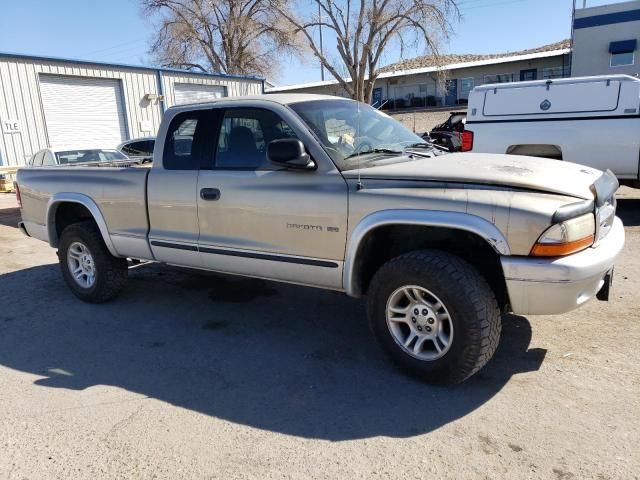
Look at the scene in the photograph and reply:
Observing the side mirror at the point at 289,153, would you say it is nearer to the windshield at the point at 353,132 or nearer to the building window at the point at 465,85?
the windshield at the point at 353,132

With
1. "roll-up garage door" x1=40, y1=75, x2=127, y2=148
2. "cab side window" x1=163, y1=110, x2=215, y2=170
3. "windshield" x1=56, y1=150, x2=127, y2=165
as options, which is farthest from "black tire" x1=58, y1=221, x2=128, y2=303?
"roll-up garage door" x1=40, y1=75, x2=127, y2=148

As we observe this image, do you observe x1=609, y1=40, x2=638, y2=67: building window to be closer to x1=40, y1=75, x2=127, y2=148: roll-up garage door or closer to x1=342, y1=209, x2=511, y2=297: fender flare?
x1=40, y1=75, x2=127, y2=148: roll-up garage door

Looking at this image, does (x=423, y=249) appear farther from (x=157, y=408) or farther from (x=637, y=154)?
(x=637, y=154)

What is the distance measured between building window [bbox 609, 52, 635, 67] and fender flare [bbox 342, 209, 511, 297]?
36448mm

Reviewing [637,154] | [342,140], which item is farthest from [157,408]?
[637,154]

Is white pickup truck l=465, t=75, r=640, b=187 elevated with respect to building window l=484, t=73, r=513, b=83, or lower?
lower

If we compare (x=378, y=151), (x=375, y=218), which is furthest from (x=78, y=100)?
(x=375, y=218)

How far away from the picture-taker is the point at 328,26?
3059cm

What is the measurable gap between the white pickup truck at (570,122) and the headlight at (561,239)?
6096 mm

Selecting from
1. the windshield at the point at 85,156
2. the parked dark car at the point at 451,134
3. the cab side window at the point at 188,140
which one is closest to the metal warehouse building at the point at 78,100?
the windshield at the point at 85,156

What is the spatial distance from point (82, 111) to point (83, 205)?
14.3 m

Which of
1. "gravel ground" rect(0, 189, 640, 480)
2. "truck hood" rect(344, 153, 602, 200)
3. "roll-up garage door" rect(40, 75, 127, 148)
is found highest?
"roll-up garage door" rect(40, 75, 127, 148)

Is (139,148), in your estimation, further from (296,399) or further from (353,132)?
(296,399)

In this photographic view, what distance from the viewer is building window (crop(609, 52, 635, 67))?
32.9 metres
